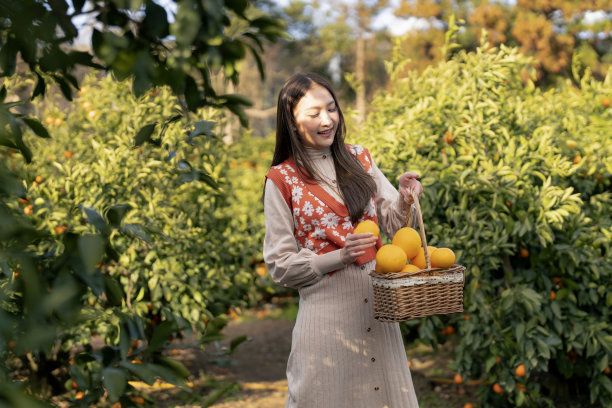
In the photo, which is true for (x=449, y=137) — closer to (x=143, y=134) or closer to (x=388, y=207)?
(x=388, y=207)

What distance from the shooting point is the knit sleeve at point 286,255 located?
1.89 metres

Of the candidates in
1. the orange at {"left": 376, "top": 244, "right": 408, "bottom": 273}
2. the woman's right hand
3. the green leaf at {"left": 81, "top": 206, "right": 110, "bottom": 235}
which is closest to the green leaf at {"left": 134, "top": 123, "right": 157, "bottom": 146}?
the green leaf at {"left": 81, "top": 206, "right": 110, "bottom": 235}

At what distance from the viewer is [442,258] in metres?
1.82

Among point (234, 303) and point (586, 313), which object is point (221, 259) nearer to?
point (234, 303)

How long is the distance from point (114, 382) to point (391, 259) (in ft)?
3.12

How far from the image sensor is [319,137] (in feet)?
6.69

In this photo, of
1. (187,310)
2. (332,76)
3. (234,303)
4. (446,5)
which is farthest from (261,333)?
(332,76)

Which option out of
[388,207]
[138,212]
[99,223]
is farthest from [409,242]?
[138,212]

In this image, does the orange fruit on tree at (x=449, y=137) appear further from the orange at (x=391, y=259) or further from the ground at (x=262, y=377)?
the orange at (x=391, y=259)

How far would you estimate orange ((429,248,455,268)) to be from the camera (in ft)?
5.96

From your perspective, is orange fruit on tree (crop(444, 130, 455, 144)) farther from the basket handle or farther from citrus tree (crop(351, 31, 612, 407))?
the basket handle

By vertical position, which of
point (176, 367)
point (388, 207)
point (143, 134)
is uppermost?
point (143, 134)

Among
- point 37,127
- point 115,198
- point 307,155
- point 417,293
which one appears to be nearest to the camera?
point 37,127

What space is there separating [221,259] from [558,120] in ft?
7.36
